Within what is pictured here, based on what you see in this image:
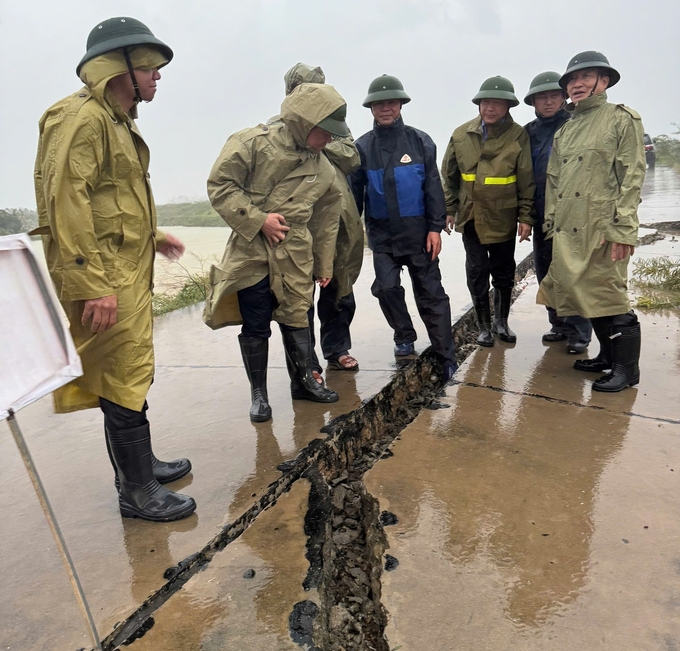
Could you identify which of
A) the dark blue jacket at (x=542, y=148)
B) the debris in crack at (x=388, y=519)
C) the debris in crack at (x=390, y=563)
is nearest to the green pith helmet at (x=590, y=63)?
the dark blue jacket at (x=542, y=148)

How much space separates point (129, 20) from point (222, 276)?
1.30m

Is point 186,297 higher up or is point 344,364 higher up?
point 344,364

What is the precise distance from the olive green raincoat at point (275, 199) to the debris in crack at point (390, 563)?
160 centimetres

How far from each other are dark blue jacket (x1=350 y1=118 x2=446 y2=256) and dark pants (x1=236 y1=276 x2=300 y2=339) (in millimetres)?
1053

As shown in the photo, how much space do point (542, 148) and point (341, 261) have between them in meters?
1.63

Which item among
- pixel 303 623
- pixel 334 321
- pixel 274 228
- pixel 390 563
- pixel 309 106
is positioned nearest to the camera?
pixel 303 623

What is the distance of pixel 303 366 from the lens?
3.36m

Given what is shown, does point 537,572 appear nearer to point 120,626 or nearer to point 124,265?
point 120,626

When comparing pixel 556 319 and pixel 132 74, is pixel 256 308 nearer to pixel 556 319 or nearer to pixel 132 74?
pixel 132 74

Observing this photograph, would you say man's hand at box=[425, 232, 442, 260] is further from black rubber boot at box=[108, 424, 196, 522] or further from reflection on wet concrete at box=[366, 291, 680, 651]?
black rubber boot at box=[108, 424, 196, 522]

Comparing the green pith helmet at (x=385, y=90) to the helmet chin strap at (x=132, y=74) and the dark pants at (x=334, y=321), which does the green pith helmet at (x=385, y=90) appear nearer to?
the dark pants at (x=334, y=321)

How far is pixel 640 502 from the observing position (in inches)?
87.3

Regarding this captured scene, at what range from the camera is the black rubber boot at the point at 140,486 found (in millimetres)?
2266

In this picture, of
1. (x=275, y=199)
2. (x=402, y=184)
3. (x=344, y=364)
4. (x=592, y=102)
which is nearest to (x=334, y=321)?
(x=344, y=364)
